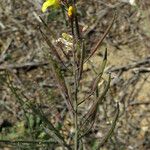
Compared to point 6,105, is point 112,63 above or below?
above

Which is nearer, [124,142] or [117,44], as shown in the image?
[124,142]

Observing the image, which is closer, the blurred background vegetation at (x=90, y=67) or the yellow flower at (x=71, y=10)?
the yellow flower at (x=71, y=10)

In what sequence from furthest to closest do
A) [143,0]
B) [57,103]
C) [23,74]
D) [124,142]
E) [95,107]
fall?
[143,0]
[23,74]
[57,103]
[124,142]
[95,107]

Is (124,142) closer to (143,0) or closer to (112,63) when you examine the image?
(112,63)

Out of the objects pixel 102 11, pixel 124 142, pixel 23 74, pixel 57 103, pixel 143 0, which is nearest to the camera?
pixel 124 142

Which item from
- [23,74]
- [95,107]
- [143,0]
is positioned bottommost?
[95,107]

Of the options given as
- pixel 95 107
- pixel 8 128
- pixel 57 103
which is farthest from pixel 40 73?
pixel 95 107

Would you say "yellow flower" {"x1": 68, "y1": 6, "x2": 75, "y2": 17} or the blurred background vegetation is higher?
the blurred background vegetation

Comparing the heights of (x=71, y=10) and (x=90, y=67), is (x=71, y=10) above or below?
below

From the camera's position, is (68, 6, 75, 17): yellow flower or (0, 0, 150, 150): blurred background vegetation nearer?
(68, 6, 75, 17): yellow flower

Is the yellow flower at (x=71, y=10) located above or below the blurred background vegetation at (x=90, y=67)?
below

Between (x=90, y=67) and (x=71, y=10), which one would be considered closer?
(x=71, y=10)
